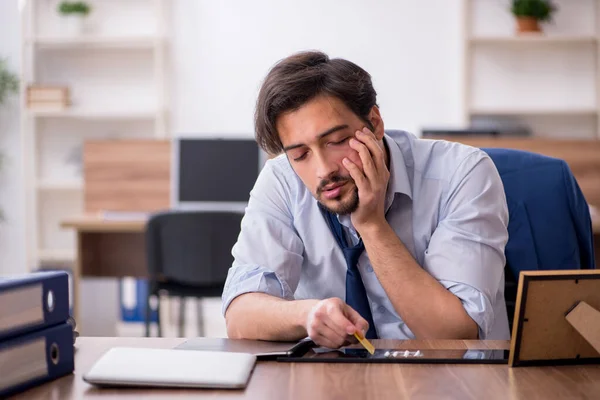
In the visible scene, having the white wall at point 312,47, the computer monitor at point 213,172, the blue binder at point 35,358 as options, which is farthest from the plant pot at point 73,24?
the blue binder at point 35,358

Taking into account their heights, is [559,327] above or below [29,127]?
below

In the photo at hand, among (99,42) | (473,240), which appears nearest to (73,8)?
(99,42)

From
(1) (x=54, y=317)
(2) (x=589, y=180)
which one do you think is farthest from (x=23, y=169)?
(1) (x=54, y=317)

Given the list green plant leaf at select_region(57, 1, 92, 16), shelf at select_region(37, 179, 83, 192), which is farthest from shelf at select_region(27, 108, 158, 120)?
green plant leaf at select_region(57, 1, 92, 16)

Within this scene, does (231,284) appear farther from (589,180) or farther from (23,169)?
(23,169)

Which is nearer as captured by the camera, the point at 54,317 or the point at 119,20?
the point at 54,317

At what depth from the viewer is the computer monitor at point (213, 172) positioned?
3.81 meters

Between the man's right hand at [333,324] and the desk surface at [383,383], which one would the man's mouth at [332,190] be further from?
the desk surface at [383,383]

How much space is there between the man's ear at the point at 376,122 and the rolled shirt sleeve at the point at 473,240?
0.17 meters

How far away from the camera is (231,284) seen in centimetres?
159

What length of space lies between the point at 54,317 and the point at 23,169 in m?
4.33

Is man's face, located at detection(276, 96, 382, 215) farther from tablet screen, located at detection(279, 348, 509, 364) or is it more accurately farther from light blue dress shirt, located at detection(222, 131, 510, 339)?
tablet screen, located at detection(279, 348, 509, 364)

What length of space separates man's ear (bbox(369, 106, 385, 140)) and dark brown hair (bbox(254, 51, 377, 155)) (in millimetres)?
14

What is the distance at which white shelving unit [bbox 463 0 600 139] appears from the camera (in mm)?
5027
